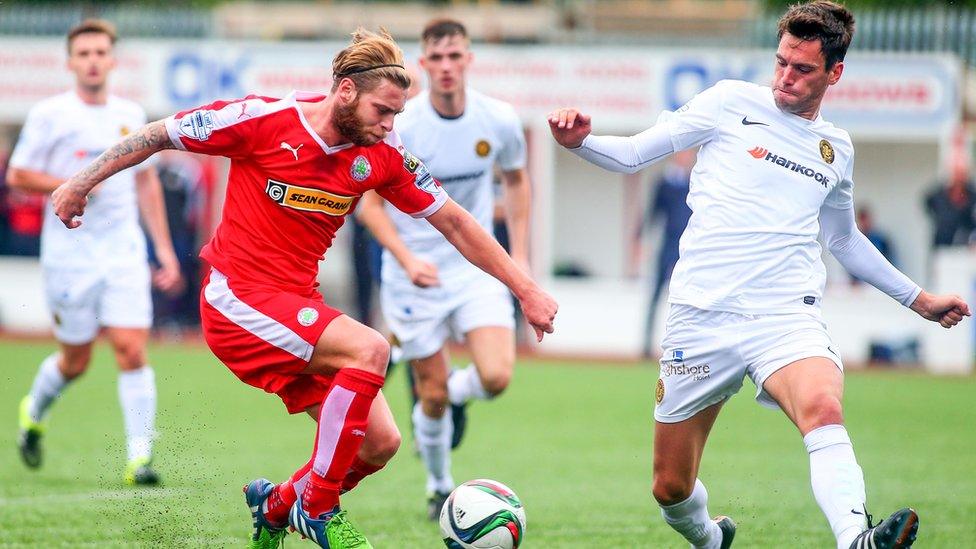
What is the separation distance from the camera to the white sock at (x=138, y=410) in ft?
28.1

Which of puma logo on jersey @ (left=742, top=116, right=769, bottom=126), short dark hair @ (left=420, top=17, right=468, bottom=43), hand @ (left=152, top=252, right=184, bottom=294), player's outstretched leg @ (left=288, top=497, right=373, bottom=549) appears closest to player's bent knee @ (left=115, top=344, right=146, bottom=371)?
hand @ (left=152, top=252, right=184, bottom=294)

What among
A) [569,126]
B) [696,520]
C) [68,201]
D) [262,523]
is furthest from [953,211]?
[68,201]

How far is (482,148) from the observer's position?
26.8 ft

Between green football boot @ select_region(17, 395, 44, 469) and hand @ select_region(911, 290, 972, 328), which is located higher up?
hand @ select_region(911, 290, 972, 328)

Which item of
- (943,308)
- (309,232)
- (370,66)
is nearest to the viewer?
(370,66)

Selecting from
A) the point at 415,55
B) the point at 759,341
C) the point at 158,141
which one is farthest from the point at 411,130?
the point at 415,55

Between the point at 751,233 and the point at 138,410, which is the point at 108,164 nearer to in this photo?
the point at 751,233

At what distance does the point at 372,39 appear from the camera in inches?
219

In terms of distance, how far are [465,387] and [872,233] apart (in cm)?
1435

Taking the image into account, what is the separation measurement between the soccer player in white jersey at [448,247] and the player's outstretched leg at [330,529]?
7.25ft

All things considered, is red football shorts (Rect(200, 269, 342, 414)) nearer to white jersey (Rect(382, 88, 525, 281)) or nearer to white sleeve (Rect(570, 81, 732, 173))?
white sleeve (Rect(570, 81, 732, 173))

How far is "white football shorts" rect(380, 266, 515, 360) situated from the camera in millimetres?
8195

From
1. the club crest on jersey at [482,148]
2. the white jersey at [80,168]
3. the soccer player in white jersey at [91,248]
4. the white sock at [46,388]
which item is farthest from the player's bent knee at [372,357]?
the white sock at [46,388]

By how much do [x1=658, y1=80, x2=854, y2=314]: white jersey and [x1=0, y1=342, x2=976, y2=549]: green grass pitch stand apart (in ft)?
5.84
